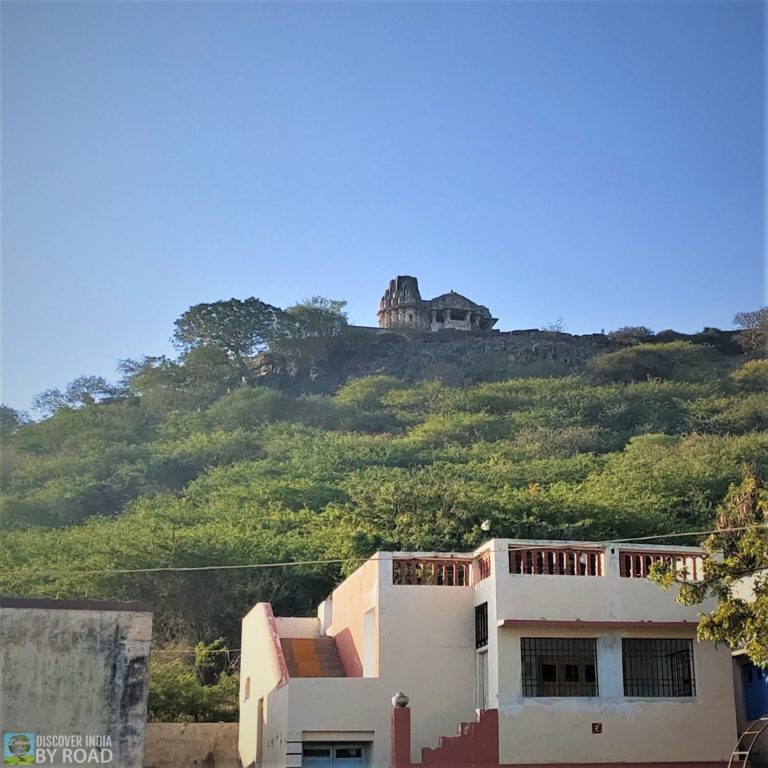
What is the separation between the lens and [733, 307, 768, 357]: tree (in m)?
76.1

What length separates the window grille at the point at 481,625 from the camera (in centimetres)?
1719

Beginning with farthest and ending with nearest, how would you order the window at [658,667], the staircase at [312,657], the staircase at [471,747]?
the staircase at [312,657] < the window at [658,667] < the staircase at [471,747]

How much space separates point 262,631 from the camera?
1983cm

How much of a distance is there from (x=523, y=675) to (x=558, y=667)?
0.60 m

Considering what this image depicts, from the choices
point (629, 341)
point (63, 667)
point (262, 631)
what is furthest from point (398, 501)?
point (629, 341)

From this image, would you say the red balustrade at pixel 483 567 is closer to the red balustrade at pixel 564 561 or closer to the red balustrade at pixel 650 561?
the red balustrade at pixel 564 561

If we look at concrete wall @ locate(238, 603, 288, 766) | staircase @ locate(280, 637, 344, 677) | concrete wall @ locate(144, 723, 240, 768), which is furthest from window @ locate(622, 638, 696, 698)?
concrete wall @ locate(144, 723, 240, 768)

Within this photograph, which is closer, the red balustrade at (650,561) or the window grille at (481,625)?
the window grille at (481,625)

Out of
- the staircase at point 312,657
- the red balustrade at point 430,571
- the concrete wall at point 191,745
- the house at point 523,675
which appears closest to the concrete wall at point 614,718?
the house at point 523,675

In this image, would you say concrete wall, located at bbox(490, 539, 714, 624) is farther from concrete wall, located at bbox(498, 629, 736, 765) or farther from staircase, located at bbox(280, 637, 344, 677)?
staircase, located at bbox(280, 637, 344, 677)

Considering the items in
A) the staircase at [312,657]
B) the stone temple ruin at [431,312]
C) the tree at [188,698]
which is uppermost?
the stone temple ruin at [431,312]

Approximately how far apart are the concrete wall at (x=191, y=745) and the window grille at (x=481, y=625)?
22.0ft

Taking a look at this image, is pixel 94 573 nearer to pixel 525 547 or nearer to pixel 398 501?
pixel 398 501

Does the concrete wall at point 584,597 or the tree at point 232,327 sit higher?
the tree at point 232,327
